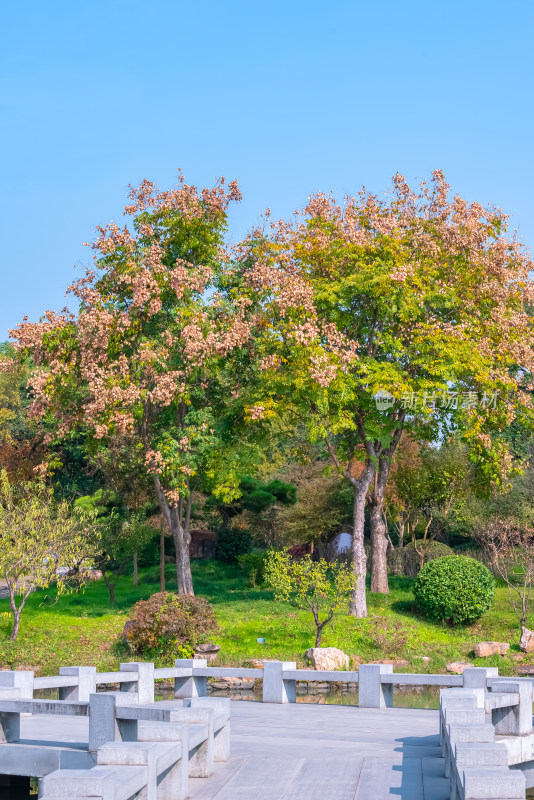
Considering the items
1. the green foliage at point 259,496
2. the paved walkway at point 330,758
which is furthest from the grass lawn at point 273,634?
the paved walkway at point 330,758

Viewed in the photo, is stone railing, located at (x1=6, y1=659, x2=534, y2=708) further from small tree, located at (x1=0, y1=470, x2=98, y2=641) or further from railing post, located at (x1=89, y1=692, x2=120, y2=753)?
small tree, located at (x1=0, y1=470, x2=98, y2=641)

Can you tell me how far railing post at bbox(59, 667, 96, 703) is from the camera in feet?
36.5

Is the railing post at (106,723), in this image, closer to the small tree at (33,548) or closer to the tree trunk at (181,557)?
the small tree at (33,548)

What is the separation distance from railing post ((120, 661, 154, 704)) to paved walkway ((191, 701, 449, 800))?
1147 mm

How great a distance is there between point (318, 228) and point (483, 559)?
12066 millimetres

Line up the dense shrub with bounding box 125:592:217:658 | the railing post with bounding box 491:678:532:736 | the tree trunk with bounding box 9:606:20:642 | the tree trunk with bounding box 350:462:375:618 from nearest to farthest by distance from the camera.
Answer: the railing post with bounding box 491:678:532:736
the dense shrub with bounding box 125:592:217:658
the tree trunk with bounding box 9:606:20:642
the tree trunk with bounding box 350:462:375:618

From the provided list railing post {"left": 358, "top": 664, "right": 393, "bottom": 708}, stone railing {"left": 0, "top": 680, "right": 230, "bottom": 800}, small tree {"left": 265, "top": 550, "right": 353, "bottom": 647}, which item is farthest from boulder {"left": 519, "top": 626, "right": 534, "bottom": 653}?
stone railing {"left": 0, "top": 680, "right": 230, "bottom": 800}

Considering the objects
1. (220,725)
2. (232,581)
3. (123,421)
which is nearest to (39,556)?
(123,421)

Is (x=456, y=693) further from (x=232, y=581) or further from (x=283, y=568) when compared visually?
(x=232, y=581)

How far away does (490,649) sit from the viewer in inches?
815

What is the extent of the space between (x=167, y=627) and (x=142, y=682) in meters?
8.45

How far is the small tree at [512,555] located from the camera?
75.9 ft

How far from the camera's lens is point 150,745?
5.59 metres

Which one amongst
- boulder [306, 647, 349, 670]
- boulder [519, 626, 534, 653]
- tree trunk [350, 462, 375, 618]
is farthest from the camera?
tree trunk [350, 462, 375, 618]
